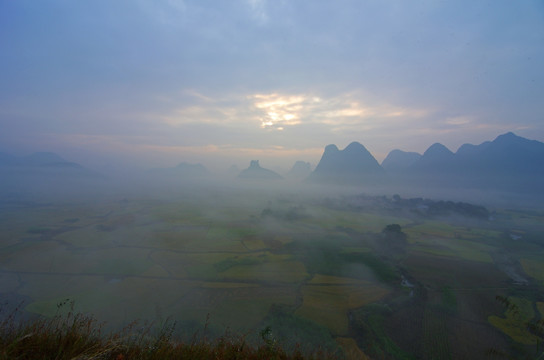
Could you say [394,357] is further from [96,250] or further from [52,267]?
[96,250]

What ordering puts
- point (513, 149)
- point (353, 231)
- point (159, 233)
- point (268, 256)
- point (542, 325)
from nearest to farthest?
point (542, 325), point (268, 256), point (159, 233), point (353, 231), point (513, 149)

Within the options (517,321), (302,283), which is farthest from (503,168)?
(302,283)

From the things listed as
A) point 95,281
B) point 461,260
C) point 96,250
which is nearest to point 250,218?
point 96,250

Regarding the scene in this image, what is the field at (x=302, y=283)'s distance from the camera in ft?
49.3

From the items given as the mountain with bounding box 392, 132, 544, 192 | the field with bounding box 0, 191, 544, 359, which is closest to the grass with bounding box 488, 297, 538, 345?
the field with bounding box 0, 191, 544, 359

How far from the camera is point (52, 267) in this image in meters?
25.5

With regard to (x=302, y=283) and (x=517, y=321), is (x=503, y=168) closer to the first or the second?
(x=517, y=321)

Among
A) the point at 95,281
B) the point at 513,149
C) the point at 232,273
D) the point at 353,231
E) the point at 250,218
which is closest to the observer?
the point at 95,281

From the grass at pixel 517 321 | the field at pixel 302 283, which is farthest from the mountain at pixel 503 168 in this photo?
the grass at pixel 517 321

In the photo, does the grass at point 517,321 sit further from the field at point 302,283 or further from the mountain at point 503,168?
the mountain at point 503,168

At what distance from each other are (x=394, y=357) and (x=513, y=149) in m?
263

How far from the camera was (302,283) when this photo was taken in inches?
885

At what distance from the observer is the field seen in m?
15.0

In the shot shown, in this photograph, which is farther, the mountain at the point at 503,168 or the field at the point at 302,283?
the mountain at the point at 503,168
